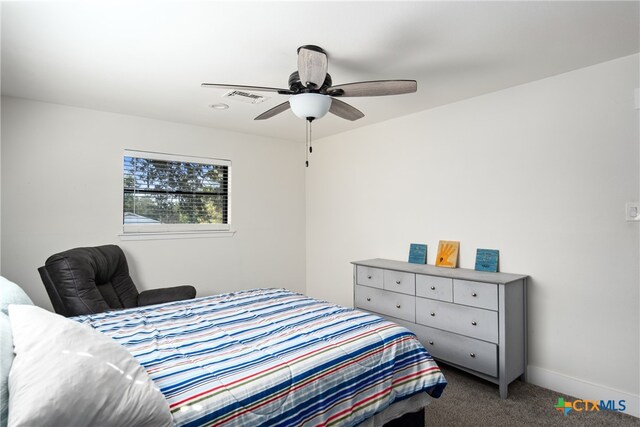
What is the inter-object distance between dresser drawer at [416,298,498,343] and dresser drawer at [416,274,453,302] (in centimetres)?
5

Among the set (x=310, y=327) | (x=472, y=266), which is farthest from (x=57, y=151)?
(x=472, y=266)

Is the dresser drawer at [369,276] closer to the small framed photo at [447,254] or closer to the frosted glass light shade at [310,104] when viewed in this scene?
the small framed photo at [447,254]

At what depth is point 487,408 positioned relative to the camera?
2.52 meters

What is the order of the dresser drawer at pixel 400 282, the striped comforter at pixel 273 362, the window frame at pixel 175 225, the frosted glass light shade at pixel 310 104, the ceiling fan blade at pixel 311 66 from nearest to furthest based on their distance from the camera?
the striped comforter at pixel 273 362 → the ceiling fan blade at pixel 311 66 → the frosted glass light shade at pixel 310 104 → the dresser drawer at pixel 400 282 → the window frame at pixel 175 225

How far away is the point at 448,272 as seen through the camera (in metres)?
3.13

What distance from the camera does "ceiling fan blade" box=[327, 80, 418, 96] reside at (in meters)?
2.11

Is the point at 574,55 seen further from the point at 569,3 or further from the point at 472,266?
the point at 472,266

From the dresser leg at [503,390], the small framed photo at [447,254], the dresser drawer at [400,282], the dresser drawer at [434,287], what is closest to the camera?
the dresser leg at [503,390]

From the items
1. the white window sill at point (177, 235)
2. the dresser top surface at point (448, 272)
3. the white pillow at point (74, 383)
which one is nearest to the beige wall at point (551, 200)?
the dresser top surface at point (448, 272)

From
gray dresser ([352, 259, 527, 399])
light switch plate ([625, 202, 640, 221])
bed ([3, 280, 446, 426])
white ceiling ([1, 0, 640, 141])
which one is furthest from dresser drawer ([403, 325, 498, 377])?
white ceiling ([1, 0, 640, 141])

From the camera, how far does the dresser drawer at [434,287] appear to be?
2.99 meters

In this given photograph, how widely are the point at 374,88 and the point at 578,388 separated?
2640 millimetres

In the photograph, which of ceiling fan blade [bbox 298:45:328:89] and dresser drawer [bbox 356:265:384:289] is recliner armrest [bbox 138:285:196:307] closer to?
dresser drawer [bbox 356:265:384:289]

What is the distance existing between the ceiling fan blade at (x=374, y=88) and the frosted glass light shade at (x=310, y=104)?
68 millimetres
